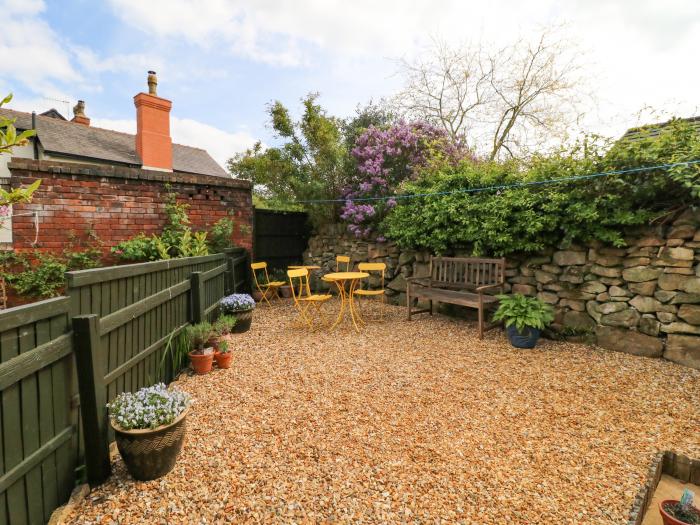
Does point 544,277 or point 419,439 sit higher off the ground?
point 544,277

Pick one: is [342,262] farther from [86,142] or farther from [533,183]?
[86,142]

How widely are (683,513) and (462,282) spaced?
149 inches

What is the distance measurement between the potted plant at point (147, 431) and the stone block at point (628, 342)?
4.45m

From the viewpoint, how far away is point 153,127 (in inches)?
316

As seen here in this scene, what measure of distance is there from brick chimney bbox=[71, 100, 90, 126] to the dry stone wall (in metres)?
16.2

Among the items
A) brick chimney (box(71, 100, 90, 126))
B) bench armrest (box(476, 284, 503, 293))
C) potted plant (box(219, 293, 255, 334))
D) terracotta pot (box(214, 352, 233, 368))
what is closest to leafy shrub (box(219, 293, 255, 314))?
potted plant (box(219, 293, 255, 334))

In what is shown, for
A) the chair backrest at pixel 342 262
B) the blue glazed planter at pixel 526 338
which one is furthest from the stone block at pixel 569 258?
the chair backrest at pixel 342 262

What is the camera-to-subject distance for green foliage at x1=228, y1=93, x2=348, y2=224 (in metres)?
7.71

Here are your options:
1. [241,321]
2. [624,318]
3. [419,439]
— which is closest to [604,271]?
[624,318]

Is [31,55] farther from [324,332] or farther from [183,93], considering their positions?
[324,332]

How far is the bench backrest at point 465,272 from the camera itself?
486 centimetres

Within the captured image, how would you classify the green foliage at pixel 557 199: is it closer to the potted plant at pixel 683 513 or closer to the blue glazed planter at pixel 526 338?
the blue glazed planter at pixel 526 338

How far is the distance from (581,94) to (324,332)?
358 inches

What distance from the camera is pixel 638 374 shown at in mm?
3361
